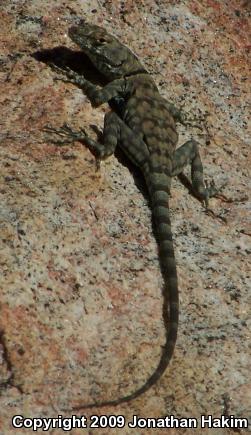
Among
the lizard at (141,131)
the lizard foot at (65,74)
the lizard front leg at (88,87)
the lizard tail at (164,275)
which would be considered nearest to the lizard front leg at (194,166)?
the lizard at (141,131)

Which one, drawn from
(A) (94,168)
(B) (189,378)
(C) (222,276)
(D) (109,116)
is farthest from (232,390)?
(D) (109,116)

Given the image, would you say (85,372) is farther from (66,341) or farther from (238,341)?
(238,341)

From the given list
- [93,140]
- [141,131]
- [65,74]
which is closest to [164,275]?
[93,140]

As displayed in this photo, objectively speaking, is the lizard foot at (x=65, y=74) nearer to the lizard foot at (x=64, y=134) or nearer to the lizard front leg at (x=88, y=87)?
the lizard front leg at (x=88, y=87)

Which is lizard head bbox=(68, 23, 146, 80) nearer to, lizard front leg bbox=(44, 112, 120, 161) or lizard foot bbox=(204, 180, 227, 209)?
lizard front leg bbox=(44, 112, 120, 161)

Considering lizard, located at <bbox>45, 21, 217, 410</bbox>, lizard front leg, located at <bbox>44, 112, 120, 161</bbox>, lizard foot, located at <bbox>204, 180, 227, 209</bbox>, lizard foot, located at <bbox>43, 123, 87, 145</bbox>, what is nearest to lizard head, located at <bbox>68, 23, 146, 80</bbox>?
lizard, located at <bbox>45, 21, 217, 410</bbox>

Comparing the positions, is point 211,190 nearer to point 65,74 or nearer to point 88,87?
point 88,87
